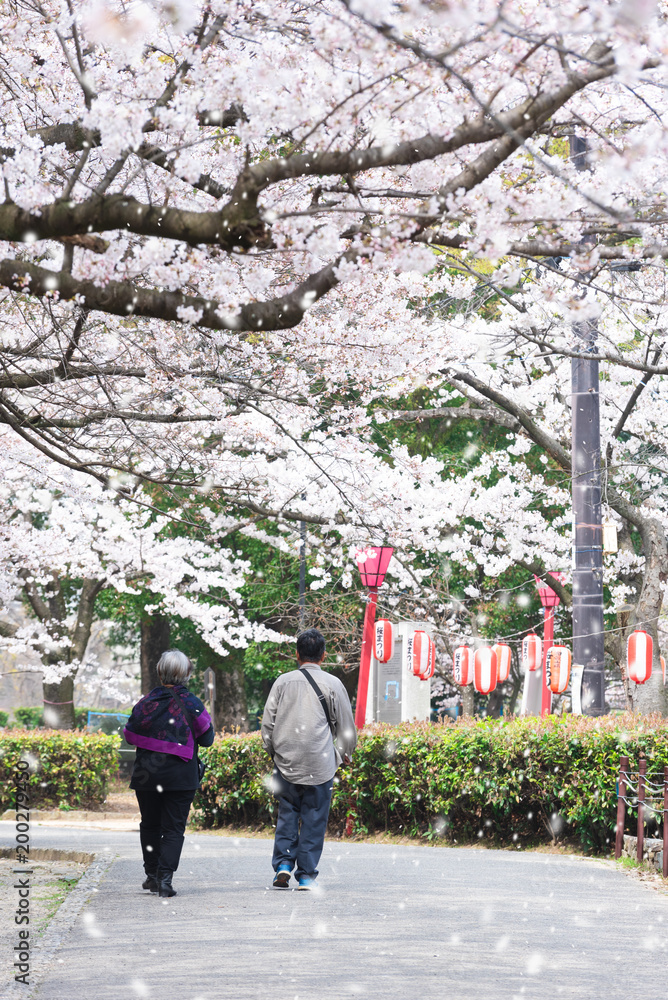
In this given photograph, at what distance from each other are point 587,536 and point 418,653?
7.41 meters

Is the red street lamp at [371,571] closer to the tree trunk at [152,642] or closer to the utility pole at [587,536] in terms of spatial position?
the utility pole at [587,536]

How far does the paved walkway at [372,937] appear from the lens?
4.93 m

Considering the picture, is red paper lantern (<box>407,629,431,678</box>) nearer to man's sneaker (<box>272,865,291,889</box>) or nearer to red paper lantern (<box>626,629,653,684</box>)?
red paper lantern (<box>626,629,653,684</box>)

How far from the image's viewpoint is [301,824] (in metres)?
7.85

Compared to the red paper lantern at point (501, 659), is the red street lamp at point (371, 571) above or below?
above

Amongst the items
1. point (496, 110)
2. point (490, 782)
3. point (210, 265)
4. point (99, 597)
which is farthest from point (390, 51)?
point (99, 597)

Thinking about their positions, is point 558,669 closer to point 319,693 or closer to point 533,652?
point 533,652

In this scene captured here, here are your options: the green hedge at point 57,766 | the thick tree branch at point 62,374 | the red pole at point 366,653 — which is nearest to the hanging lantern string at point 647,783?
the thick tree branch at point 62,374

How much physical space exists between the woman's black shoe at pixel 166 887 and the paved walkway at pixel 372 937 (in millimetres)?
81

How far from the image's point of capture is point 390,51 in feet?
17.6

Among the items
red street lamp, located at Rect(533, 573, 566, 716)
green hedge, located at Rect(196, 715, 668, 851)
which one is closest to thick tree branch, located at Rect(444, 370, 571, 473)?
red street lamp, located at Rect(533, 573, 566, 716)

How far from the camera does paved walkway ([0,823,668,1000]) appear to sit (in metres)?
4.93

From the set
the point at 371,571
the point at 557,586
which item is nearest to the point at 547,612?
the point at 557,586

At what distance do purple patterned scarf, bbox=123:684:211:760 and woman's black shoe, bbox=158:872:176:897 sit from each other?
760 mm
